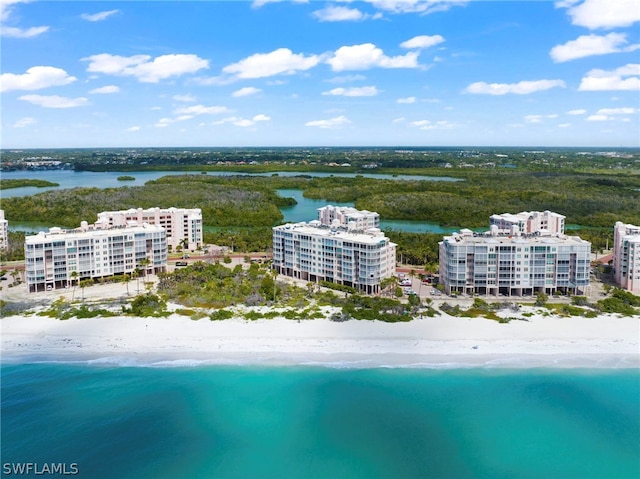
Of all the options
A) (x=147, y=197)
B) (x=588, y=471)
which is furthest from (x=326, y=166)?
(x=588, y=471)

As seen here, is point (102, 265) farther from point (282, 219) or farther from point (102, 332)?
point (282, 219)

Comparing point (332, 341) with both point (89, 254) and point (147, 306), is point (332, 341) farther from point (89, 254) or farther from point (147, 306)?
point (89, 254)

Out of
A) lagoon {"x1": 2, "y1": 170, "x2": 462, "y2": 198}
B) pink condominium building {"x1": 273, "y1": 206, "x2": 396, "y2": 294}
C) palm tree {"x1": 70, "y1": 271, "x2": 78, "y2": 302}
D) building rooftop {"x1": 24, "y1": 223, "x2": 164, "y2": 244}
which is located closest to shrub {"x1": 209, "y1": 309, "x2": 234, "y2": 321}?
pink condominium building {"x1": 273, "y1": 206, "x2": 396, "y2": 294}

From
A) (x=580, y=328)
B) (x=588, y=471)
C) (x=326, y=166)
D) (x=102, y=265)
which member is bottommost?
(x=588, y=471)

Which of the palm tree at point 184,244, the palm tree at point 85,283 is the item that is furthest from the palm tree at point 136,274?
the palm tree at point 184,244

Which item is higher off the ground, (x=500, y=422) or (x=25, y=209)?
(x=25, y=209)

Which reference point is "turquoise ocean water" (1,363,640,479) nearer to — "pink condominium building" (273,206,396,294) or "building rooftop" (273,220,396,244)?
"pink condominium building" (273,206,396,294)

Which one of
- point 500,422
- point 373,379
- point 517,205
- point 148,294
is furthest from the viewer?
point 517,205

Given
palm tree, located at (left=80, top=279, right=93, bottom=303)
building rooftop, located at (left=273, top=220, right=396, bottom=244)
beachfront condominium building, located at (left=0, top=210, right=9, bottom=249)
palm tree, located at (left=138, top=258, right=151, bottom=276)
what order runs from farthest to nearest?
beachfront condominium building, located at (left=0, top=210, right=9, bottom=249), palm tree, located at (left=138, top=258, right=151, bottom=276), palm tree, located at (left=80, top=279, right=93, bottom=303), building rooftop, located at (left=273, top=220, right=396, bottom=244)
